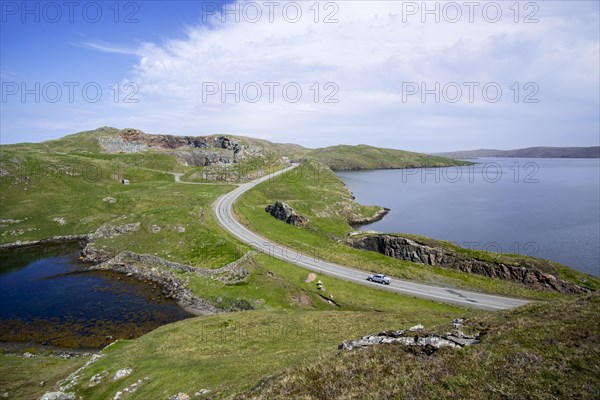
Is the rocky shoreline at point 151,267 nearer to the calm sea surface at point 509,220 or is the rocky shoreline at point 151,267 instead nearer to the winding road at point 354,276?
the winding road at point 354,276

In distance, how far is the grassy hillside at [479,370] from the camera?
15.4 metres

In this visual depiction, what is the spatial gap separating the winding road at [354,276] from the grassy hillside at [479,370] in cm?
3041

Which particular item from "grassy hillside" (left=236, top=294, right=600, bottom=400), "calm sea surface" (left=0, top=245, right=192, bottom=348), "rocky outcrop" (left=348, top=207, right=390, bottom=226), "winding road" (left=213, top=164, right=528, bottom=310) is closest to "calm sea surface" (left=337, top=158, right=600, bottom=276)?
"rocky outcrop" (left=348, top=207, right=390, bottom=226)

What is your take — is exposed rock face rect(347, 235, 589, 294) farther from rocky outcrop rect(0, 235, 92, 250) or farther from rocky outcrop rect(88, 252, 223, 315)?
rocky outcrop rect(0, 235, 92, 250)

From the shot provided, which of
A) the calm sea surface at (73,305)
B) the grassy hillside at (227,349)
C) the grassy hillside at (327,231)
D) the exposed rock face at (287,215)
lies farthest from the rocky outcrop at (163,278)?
the exposed rock face at (287,215)

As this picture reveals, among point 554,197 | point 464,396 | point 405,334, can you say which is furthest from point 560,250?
point 554,197

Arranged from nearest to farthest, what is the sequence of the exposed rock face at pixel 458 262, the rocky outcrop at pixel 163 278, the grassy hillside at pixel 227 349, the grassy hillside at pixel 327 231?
the grassy hillside at pixel 227 349
the exposed rock face at pixel 458 262
the rocky outcrop at pixel 163 278
the grassy hillside at pixel 327 231

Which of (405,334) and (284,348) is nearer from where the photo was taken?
(405,334)

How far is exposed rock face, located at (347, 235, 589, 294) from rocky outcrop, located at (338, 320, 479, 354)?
151 feet

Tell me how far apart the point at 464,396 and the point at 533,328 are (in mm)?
10150

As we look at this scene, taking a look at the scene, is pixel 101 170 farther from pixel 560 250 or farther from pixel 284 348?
pixel 560 250

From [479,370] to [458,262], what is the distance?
5337cm

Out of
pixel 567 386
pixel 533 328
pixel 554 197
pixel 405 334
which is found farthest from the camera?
pixel 554 197

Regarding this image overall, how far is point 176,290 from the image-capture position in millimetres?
61625
